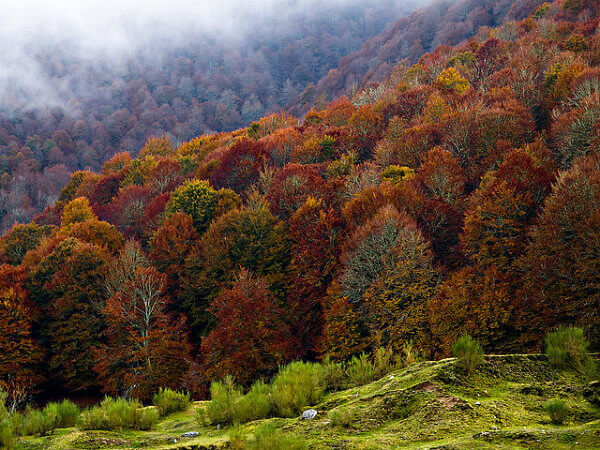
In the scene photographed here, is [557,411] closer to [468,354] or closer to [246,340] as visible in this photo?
[468,354]

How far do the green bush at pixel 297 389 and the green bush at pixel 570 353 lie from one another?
563cm

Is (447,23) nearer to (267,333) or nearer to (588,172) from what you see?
(588,172)

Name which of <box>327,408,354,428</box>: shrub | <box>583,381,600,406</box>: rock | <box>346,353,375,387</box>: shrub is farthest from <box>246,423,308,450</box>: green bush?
<box>346,353,375,387</box>: shrub

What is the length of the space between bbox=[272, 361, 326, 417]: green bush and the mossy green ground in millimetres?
708

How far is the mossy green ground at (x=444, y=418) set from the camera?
6137 millimetres

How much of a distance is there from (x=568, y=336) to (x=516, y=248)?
77.3 feet

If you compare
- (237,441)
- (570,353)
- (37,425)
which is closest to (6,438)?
(37,425)

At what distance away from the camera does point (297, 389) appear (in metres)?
10.4

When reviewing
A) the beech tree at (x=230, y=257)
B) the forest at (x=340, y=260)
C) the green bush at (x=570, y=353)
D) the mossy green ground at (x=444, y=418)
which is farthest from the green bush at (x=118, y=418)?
the beech tree at (x=230, y=257)

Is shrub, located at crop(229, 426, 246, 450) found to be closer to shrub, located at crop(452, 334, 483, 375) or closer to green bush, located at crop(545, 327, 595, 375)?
shrub, located at crop(452, 334, 483, 375)

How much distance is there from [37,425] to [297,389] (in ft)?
21.5

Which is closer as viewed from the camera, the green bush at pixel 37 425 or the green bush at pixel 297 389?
the green bush at pixel 297 389

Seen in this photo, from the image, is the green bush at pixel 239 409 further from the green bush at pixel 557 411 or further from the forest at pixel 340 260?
the forest at pixel 340 260

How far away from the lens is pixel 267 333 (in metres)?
30.3
